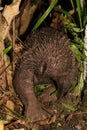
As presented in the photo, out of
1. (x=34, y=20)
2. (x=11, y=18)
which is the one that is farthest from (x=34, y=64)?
(x=34, y=20)

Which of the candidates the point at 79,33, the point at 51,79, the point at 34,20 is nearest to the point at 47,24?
the point at 34,20

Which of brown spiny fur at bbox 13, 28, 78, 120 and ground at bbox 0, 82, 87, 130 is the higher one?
brown spiny fur at bbox 13, 28, 78, 120

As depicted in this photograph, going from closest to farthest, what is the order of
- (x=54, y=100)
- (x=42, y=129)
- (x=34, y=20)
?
(x=42, y=129) → (x=54, y=100) → (x=34, y=20)

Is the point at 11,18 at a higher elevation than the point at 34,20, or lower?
higher

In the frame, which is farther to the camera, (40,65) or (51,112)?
(51,112)

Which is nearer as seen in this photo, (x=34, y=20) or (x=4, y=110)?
(x=4, y=110)

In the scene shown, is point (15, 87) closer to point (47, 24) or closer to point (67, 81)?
point (67, 81)

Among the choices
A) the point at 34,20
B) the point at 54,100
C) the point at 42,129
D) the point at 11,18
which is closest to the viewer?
the point at 11,18

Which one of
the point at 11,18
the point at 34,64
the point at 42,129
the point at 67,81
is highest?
the point at 11,18

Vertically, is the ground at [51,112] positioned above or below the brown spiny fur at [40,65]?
below

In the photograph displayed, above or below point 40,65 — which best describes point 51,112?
below
